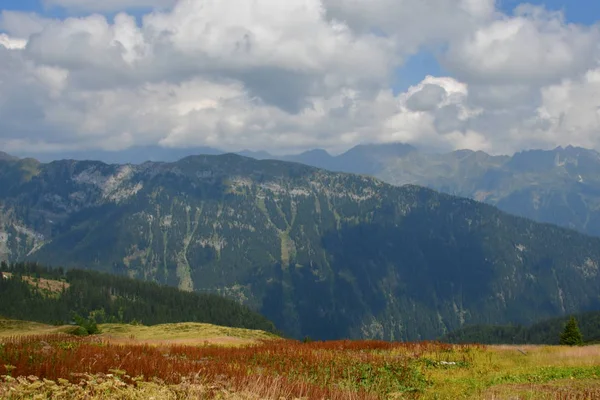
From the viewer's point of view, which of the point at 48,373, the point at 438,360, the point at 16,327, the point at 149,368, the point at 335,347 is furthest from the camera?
the point at 16,327

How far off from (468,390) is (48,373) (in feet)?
43.5

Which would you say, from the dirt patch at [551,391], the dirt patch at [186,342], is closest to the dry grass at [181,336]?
the dirt patch at [186,342]

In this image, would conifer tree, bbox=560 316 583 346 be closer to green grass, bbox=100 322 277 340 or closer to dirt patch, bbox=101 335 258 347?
green grass, bbox=100 322 277 340

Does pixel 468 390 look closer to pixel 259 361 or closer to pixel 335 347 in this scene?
pixel 259 361

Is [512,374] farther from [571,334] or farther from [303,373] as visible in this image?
[571,334]

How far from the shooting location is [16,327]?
67.2 metres

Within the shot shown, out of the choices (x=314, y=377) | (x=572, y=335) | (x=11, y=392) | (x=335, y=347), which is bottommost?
(x=572, y=335)

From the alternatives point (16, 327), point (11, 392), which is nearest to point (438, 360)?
point (11, 392)

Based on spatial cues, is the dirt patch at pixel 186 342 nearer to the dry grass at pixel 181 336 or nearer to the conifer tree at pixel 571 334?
the dry grass at pixel 181 336

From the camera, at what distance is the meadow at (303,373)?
36.2 ft

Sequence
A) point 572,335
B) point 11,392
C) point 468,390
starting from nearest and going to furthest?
1. point 11,392
2. point 468,390
3. point 572,335

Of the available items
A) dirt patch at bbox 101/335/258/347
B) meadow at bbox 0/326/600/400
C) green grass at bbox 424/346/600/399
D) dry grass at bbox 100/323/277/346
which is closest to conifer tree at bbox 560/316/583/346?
dry grass at bbox 100/323/277/346

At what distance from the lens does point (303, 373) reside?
1938 cm

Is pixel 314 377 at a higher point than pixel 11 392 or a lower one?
lower
